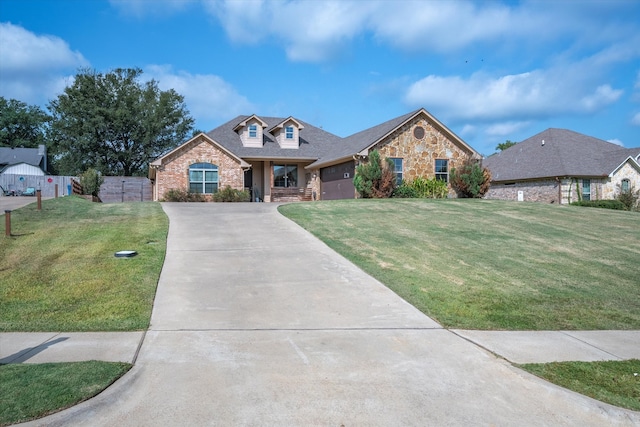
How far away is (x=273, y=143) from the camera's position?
110 ft

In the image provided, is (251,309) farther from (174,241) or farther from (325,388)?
(174,241)

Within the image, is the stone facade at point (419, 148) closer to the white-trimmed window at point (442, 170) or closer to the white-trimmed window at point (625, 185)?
the white-trimmed window at point (442, 170)

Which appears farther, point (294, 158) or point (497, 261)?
point (294, 158)

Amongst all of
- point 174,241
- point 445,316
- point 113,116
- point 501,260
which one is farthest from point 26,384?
point 113,116

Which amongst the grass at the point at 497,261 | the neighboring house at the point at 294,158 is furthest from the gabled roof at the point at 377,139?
the grass at the point at 497,261

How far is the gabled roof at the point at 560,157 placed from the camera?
31.0m

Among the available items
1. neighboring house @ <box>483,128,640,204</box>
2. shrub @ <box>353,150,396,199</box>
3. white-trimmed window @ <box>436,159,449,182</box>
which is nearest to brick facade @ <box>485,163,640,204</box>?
neighboring house @ <box>483,128,640,204</box>

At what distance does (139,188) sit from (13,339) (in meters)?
32.9

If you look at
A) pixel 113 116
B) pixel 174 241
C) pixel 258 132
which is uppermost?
pixel 113 116

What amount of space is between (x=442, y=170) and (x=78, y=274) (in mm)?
23449

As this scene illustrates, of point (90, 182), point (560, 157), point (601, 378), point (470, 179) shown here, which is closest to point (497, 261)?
point (601, 378)

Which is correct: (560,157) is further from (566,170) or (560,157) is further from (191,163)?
(191,163)

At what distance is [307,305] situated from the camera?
24.4 ft

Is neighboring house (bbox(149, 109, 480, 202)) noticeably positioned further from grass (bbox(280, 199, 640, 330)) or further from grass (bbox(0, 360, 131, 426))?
grass (bbox(0, 360, 131, 426))
